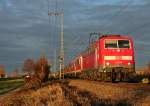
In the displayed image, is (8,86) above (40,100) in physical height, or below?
above

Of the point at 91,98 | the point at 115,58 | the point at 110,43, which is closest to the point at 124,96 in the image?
the point at 91,98

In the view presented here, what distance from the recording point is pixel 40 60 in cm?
7419

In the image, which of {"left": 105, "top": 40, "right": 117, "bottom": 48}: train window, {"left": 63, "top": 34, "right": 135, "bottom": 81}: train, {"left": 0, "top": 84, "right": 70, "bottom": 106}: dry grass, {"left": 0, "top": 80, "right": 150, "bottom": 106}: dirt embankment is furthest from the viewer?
{"left": 105, "top": 40, "right": 117, "bottom": 48}: train window

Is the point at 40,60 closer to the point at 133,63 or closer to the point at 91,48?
the point at 91,48

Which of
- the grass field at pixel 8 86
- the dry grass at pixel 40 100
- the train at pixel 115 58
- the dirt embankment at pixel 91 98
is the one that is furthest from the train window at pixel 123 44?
the grass field at pixel 8 86

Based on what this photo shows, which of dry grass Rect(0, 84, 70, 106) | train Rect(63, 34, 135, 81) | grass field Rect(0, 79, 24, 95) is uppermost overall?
train Rect(63, 34, 135, 81)

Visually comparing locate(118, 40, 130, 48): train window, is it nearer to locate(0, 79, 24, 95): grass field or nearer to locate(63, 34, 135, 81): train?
locate(63, 34, 135, 81): train

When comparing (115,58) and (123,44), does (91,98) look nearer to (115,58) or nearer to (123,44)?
(115,58)

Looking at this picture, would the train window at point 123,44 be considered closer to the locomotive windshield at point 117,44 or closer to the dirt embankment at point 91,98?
the locomotive windshield at point 117,44

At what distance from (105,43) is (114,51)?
105 centimetres

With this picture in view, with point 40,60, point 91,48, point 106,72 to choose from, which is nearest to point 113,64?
point 106,72

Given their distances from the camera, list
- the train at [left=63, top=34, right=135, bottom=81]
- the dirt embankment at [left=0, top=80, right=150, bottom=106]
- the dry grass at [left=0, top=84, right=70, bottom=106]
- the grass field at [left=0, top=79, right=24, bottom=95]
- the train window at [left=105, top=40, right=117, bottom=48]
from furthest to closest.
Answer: the grass field at [left=0, top=79, right=24, bottom=95]
the train window at [left=105, top=40, right=117, bottom=48]
the train at [left=63, top=34, right=135, bottom=81]
the dry grass at [left=0, top=84, right=70, bottom=106]
the dirt embankment at [left=0, top=80, right=150, bottom=106]

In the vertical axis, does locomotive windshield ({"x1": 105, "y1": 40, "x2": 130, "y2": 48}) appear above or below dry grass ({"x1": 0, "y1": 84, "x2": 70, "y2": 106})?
above

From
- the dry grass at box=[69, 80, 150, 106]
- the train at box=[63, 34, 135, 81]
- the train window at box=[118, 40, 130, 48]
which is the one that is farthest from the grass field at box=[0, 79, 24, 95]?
the dry grass at box=[69, 80, 150, 106]
